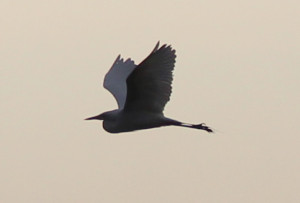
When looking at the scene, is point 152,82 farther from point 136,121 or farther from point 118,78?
point 118,78

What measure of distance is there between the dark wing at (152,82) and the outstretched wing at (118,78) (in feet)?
8.39

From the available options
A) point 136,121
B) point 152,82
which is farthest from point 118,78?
point 152,82

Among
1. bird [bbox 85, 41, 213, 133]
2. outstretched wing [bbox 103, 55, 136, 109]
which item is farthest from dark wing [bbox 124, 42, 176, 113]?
outstretched wing [bbox 103, 55, 136, 109]

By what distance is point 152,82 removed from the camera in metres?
16.0

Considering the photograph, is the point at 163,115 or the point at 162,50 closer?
the point at 162,50

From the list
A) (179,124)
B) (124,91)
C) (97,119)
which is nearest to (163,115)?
(179,124)

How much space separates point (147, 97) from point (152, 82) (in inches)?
19.3

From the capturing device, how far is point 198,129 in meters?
17.1

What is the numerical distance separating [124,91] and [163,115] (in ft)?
10.5

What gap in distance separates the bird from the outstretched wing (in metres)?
2.08

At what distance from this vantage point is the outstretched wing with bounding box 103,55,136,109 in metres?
19.6

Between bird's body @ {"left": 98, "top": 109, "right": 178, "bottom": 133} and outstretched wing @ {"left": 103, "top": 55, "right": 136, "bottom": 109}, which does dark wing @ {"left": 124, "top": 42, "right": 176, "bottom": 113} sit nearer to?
bird's body @ {"left": 98, "top": 109, "right": 178, "bottom": 133}

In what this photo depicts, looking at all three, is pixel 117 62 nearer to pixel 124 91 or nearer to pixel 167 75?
pixel 124 91

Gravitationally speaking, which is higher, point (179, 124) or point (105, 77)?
point (105, 77)
